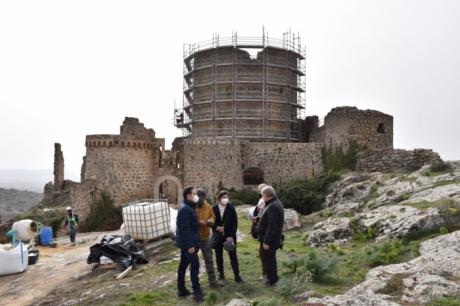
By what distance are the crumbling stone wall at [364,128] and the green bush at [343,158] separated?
0.96 feet

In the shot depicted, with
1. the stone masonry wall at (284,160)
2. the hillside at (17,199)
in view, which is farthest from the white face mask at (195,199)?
the hillside at (17,199)

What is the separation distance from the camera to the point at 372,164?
63.7ft

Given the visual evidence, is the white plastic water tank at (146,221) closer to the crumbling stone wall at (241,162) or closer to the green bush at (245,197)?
the green bush at (245,197)

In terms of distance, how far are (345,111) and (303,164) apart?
13.9ft

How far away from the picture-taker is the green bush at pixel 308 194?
19.2 meters

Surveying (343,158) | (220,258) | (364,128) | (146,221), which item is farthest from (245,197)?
(220,258)

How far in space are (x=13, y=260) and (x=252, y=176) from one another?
18286mm

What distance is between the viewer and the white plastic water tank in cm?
1125

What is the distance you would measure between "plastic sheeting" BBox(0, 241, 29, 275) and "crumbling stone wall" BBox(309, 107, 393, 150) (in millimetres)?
17577

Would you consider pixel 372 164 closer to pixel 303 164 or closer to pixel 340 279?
pixel 303 164

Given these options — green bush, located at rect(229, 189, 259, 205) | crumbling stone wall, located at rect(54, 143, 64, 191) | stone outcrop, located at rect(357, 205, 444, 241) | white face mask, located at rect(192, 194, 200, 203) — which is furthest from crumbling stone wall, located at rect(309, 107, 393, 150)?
crumbling stone wall, located at rect(54, 143, 64, 191)

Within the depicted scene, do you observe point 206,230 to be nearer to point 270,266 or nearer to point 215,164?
point 270,266

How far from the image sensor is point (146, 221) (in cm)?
1125

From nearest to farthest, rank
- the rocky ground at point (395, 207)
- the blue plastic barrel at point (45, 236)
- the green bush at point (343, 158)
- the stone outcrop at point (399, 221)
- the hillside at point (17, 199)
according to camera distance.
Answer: the stone outcrop at point (399, 221) < the rocky ground at point (395, 207) < the blue plastic barrel at point (45, 236) < the green bush at point (343, 158) < the hillside at point (17, 199)
